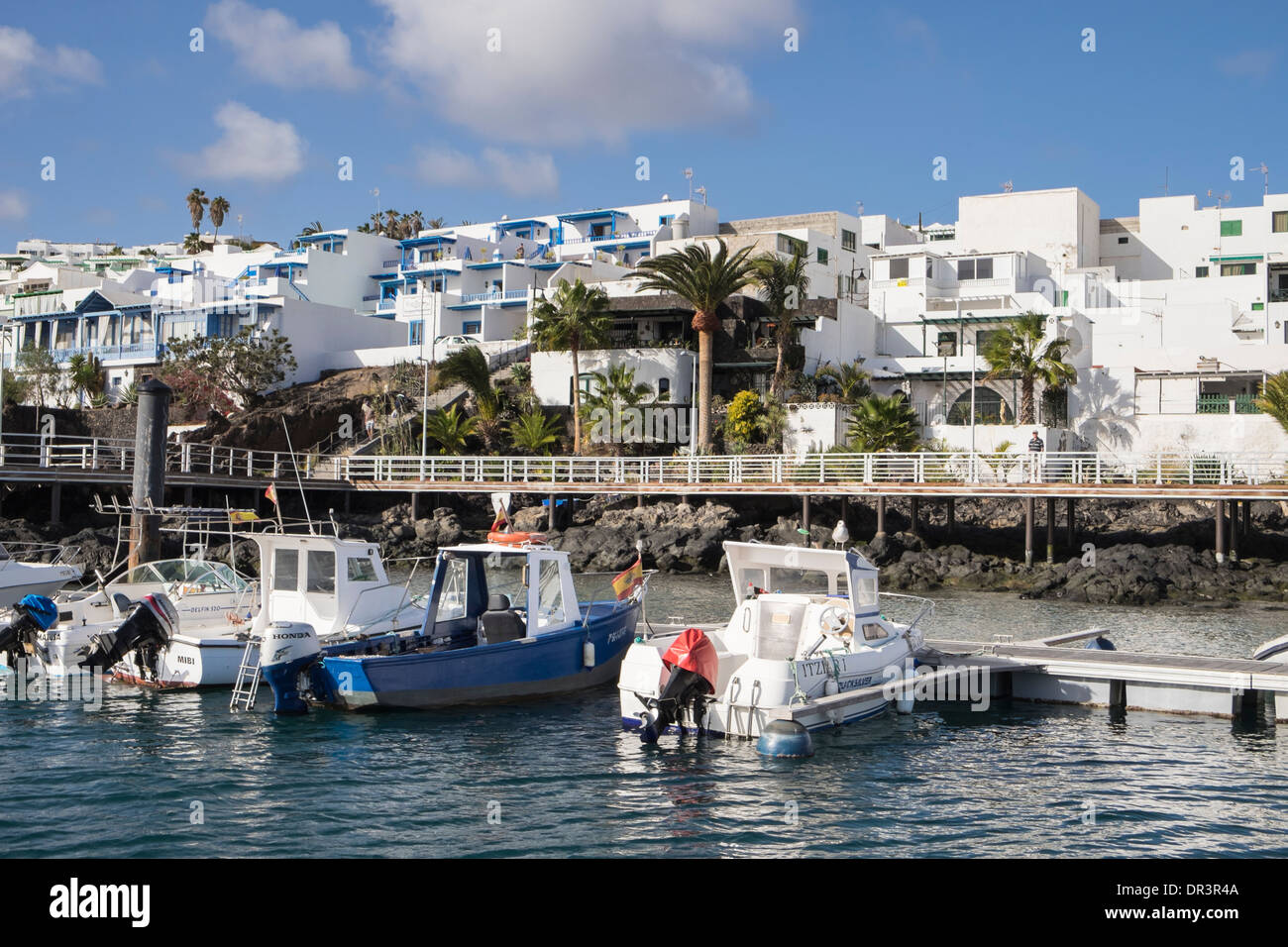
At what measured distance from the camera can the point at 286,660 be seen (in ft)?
58.1

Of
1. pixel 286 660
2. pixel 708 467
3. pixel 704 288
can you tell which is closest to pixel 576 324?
pixel 704 288

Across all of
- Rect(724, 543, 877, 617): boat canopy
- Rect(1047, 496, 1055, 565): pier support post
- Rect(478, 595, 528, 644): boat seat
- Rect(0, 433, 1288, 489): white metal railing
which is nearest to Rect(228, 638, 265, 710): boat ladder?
Rect(478, 595, 528, 644): boat seat

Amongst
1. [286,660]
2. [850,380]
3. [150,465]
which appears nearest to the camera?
[286,660]

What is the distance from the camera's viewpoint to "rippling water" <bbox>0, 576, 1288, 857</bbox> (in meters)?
12.5

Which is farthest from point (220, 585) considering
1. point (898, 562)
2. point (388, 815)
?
point (898, 562)

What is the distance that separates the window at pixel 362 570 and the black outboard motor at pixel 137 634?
9.68 feet

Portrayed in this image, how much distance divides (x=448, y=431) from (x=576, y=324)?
7356mm

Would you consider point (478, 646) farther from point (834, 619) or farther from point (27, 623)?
point (27, 623)

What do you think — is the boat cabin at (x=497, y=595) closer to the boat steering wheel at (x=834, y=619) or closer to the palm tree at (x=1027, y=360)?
the boat steering wheel at (x=834, y=619)

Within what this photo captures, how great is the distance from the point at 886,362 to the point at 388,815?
4431cm

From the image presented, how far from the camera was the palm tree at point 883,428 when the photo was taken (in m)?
47.2

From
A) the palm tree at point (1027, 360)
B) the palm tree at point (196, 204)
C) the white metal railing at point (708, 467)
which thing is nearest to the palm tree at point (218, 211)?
the palm tree at point (196, 204)

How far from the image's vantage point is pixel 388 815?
13.3 metres

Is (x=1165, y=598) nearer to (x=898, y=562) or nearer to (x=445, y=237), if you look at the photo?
(x=898, y=562)
